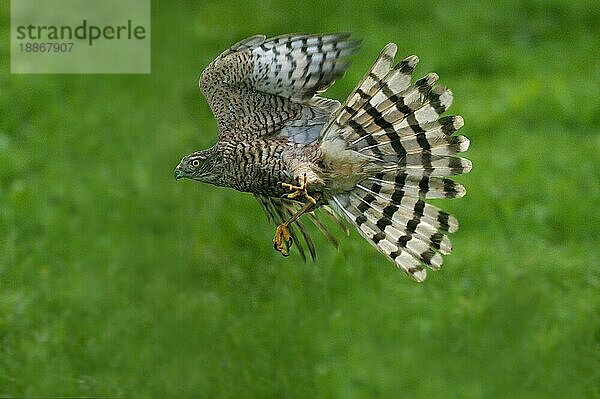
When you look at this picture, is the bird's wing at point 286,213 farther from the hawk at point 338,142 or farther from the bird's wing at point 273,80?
the bird's wing at point 273,80

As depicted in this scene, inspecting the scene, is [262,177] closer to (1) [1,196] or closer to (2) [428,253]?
(2) [428,253]

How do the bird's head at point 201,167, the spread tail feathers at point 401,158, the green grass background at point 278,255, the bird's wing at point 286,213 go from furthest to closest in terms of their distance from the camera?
the green grass background at point 278,255 → the bird's wing at point 286,213 → the bird's head at point 201,167 → the spread tail feathers at point 401,158

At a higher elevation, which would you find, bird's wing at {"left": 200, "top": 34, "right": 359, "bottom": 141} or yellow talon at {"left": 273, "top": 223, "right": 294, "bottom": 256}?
bird's wing at {"left": 200, "top": 34, "right": 359, "bottom": 141}

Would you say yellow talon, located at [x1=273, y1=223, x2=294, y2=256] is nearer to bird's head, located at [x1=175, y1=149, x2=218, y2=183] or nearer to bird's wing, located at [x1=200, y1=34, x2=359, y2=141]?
bird's head, located at [x1=175, y1=149, x2=218, y2=183]

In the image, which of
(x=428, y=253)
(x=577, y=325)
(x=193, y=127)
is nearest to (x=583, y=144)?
(x=577, y=325)

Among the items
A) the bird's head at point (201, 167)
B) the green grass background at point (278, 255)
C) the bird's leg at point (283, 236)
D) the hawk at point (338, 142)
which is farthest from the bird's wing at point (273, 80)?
the green grass background at point (278, 255)

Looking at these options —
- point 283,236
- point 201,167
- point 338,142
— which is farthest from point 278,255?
point 338,142

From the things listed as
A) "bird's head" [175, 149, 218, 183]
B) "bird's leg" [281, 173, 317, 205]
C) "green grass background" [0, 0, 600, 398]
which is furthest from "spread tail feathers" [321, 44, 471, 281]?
"green grass background" [0, 0, 600, 398]
